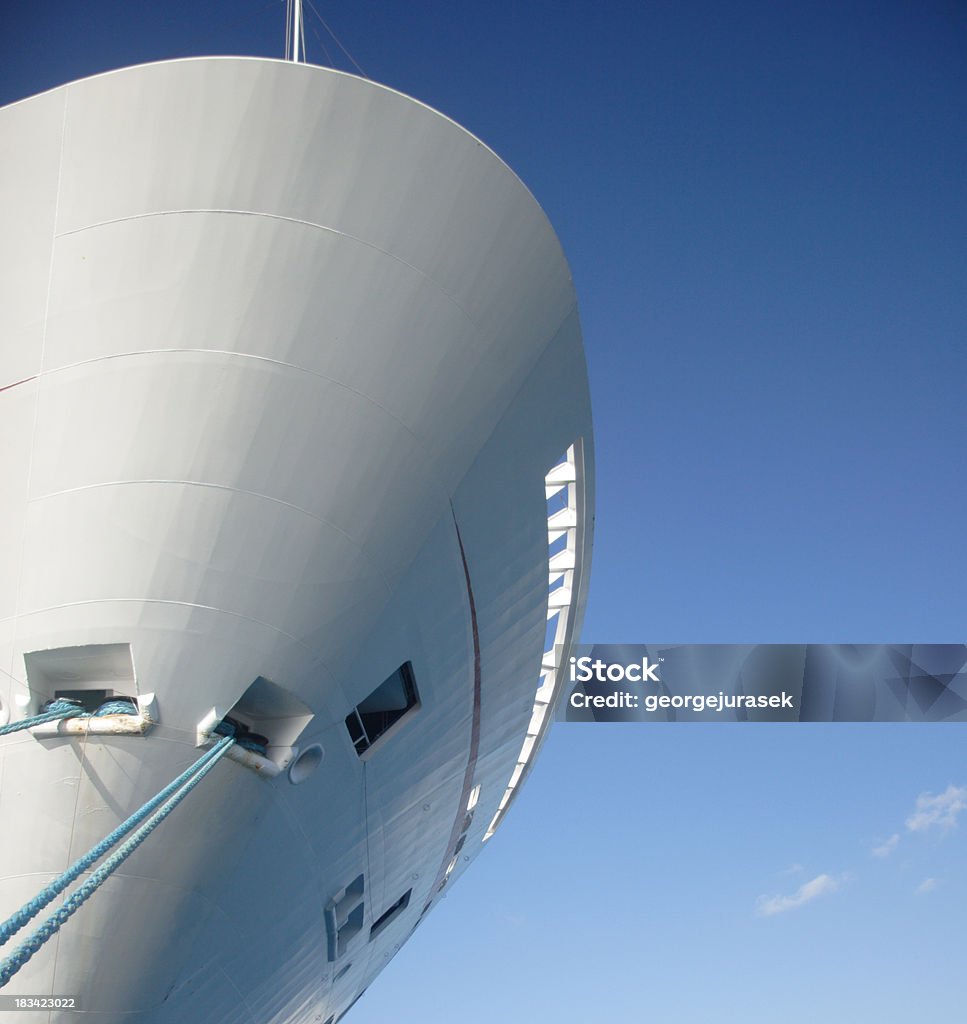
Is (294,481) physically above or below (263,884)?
above

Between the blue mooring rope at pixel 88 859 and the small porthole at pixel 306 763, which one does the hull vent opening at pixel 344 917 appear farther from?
the blue mooring rope at pixel 88 859

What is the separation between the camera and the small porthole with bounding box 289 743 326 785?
604cm

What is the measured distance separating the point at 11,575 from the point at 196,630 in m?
1.17

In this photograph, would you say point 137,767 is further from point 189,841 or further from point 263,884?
point 263,884

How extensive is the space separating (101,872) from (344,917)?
3.85 meters

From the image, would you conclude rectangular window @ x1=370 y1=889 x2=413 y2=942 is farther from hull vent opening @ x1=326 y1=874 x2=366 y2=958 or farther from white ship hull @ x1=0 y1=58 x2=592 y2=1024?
white ship hull @ x1=0 y1=58 x2=592 y2=1024

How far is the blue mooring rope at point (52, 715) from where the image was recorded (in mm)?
5176

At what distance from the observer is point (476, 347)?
6473mm

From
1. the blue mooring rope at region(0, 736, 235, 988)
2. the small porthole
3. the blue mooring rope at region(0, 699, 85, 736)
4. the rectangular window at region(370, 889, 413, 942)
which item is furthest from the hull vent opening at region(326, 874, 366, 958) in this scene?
the blue mooring rope at region(0, 699, 85, 736)

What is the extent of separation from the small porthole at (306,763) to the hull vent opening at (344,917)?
1.79m

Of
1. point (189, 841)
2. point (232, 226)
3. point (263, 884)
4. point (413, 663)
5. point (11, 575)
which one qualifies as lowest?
point (263, 884)

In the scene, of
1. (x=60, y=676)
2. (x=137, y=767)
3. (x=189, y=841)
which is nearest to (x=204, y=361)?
(x=60, y=676)

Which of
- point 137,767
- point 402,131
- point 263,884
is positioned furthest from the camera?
point 263,884

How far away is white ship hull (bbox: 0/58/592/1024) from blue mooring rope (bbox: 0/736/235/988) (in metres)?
0.21
